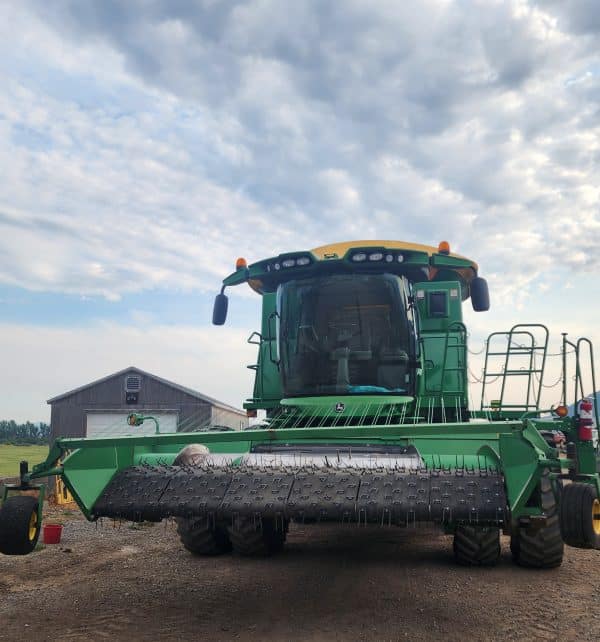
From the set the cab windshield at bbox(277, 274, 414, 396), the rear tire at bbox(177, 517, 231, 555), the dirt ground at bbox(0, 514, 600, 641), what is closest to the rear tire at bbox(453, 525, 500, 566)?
the dirt ground at bbox(0, 514, 600, 641)

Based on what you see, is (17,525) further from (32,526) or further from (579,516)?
(579,516)

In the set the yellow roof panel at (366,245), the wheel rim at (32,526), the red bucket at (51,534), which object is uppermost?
the yellow roof panel at (366,245)

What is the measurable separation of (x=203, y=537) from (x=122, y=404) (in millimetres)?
19277

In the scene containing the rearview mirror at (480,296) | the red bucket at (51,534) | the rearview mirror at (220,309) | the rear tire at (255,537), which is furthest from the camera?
the red bucket at (51,534)

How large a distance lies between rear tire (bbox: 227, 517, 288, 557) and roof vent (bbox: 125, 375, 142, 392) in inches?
744

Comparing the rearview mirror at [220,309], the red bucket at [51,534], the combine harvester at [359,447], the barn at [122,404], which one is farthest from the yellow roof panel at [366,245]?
the barn at [122,404]

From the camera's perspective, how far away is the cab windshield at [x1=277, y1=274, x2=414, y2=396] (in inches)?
262

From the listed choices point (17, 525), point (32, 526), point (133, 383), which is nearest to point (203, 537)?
point (32, 526)

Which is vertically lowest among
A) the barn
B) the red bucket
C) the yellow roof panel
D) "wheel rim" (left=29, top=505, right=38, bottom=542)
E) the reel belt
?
the red bucket

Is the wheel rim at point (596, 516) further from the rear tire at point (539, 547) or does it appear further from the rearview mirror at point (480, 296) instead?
the rearview mirror at point (480, 296)

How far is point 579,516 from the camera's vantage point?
3.77 metres

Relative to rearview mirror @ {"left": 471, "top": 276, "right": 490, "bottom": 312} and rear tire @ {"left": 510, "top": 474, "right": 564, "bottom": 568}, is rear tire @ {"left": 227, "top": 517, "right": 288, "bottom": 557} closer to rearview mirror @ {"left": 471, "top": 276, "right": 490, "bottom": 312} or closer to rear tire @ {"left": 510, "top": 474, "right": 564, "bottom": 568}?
rear tire @ {"left": 510, "top": 474, "right": 564, "bottom": 568}

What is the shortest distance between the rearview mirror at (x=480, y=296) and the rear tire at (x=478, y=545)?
2661 mm

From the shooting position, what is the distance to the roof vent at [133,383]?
82.2 ft
